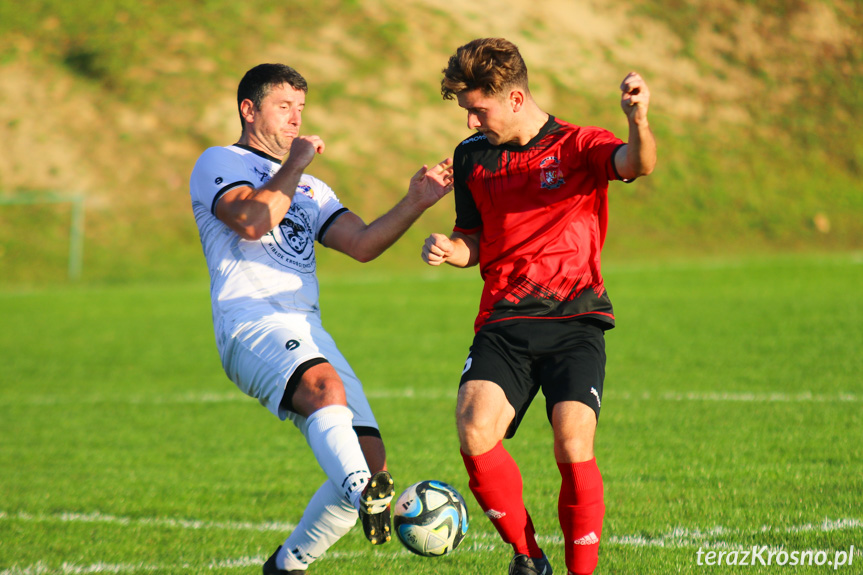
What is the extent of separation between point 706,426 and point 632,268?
13160mm

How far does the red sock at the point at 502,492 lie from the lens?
13.4 ft

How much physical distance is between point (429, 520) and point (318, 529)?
2.03ft

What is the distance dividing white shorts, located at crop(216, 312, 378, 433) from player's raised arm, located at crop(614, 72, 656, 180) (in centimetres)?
150

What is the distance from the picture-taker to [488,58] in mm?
4203

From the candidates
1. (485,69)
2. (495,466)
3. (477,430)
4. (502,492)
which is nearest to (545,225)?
(485,69)

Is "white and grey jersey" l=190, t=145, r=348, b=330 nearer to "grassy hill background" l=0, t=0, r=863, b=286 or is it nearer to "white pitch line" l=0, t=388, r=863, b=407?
"white pitch line" l=0, t=388, r=863, b=407

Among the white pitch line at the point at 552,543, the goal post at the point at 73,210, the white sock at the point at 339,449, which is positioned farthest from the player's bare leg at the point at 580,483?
the goal post at the point at 73,210

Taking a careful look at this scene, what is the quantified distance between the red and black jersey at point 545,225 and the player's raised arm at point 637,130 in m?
0.29

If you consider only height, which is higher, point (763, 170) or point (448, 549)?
point (763, 170)

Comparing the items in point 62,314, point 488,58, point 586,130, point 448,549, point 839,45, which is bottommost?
point 62,314

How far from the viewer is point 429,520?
385cm

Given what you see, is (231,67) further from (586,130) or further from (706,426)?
(586,130)

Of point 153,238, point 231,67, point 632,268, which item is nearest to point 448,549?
point 632,268

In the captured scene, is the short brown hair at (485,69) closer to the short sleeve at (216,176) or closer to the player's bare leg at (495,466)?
the short sleeve at (216,176)
